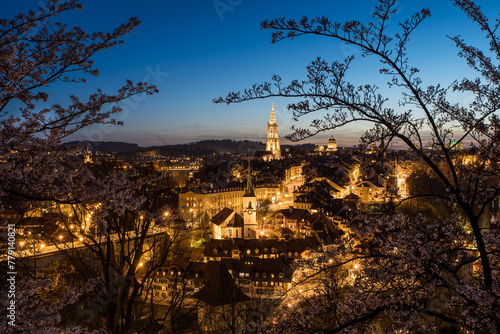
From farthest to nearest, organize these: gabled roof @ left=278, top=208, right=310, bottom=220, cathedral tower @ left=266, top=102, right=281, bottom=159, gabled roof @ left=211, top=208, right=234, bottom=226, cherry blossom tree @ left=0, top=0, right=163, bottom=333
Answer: cathedral tower @ left=266, top=102, right=281, bottom=159 → gabled roof @ left=278, top=208, right=310, bottom=220 → gabled roof @ left=211, top=208, right=234, bottom=226 → cherry blossom tree @ left=0, top=0, right=163, bottom=333

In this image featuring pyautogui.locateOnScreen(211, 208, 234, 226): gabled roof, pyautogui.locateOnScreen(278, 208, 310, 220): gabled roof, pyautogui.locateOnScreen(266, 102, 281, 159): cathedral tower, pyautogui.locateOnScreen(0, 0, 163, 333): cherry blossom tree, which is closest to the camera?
pyautogui.locateOnScreen(0, 0, 163, 333): cherry blossom tree

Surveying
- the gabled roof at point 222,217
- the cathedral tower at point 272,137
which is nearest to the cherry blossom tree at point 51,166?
the gabled roof at point 222,217

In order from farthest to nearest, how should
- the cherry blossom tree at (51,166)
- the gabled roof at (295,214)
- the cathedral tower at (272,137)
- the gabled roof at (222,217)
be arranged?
the cathedral tower at (272,137), the gabled roof at (295,214), the gabled roof at (222,217), the cherry blossom tree at (51,166)

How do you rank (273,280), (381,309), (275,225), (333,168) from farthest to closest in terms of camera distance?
1. (333,168)
2. (275,225)
3. (273,280)
4. (381,309)

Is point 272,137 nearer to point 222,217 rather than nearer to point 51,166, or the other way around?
point 222,217

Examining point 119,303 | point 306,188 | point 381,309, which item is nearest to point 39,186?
point 119,303

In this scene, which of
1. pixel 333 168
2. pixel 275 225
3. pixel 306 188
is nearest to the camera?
pixel 275 225

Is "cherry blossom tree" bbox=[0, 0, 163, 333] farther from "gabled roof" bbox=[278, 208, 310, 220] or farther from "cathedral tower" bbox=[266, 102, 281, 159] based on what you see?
"cathedral tower" bbox=[266, 102, 281, 159]

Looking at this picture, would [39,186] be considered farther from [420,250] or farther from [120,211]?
[420,250]

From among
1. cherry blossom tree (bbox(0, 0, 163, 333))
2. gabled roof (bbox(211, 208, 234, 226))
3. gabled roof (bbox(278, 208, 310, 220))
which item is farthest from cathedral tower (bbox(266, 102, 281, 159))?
A: cherry blossom tree (bbox(0, 0, 163, 333))

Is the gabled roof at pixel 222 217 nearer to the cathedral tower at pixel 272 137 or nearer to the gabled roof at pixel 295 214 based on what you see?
the gabled roof at pixel 295 214

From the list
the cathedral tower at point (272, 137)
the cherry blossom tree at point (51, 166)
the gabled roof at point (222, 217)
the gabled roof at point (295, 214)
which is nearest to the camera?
the cherry blossom tree at point (51, 166)
